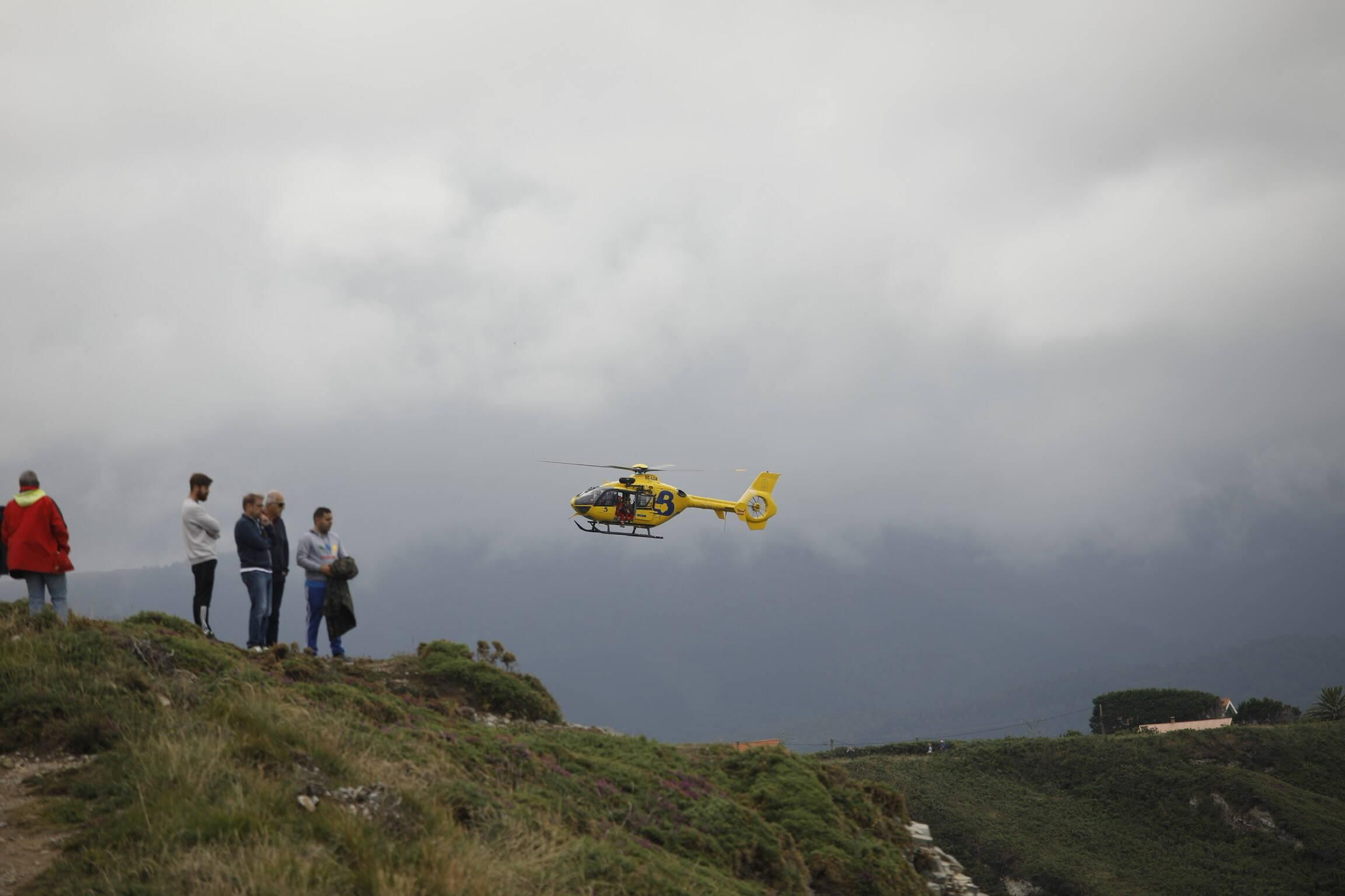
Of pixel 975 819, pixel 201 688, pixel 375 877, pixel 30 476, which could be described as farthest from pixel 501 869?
pixel 975 819

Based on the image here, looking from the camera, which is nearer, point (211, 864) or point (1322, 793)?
point (211, 864)

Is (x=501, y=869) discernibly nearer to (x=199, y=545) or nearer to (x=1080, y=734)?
(x=199, y=545)

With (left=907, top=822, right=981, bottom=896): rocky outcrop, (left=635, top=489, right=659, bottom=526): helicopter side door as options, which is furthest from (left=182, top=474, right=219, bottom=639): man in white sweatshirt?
(left=635, top=489, right=659, bottom=526): helicopter side door

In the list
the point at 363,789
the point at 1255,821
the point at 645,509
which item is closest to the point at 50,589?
the point at 363,789

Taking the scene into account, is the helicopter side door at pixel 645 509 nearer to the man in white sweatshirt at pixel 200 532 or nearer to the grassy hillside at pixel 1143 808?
the grassy hillside at pixel 1143 808

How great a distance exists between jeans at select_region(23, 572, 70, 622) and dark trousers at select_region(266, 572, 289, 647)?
10.3ft

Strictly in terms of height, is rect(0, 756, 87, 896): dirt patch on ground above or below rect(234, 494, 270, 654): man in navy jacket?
below

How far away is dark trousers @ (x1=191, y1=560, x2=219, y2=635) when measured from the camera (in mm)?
16781

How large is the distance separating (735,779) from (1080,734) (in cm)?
3872

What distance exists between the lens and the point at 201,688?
13930 millimetres

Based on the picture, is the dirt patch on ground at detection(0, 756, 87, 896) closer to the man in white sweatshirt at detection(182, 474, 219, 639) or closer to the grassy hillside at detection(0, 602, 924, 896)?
the grassy hillside at detection(0, 602, 924, 896)

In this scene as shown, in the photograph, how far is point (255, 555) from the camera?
17047mm

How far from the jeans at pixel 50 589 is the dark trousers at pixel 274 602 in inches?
124

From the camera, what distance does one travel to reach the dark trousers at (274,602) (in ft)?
58.3
